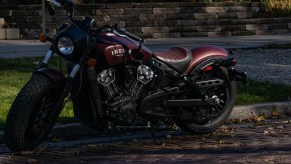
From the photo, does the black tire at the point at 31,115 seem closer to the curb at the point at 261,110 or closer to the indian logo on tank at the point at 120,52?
the indian logo on tank at the point at 120,52

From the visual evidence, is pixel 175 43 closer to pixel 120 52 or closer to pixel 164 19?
pixel 164 19

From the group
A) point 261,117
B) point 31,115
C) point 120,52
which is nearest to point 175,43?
point 261,117

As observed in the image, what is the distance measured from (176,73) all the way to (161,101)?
13.2 inches

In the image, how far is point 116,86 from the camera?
717 centimetres

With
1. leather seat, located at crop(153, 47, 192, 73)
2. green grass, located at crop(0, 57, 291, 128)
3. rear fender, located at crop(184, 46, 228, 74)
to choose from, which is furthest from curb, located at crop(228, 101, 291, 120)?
leather seat, located at crop(153, 47, 192, 73)

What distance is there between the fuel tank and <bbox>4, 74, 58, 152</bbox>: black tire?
21.2 inches

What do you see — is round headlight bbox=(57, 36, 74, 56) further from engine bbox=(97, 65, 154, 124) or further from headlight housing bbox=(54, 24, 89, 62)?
engine bbox=(97, 65, 154, 124)

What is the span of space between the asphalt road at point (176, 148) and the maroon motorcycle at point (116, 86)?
0.19 meters

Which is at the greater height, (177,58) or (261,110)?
(177,58)

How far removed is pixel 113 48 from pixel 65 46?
0.45 metres

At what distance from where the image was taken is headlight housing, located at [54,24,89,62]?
269 inches

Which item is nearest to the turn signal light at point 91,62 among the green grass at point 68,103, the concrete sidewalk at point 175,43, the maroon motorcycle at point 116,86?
the maroon motorcycle at point 116,86

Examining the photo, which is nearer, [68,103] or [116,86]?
[116,86]

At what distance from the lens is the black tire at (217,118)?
776 centimetres
